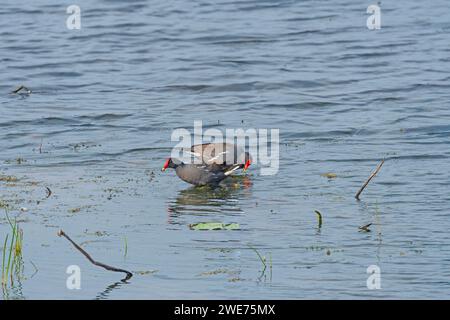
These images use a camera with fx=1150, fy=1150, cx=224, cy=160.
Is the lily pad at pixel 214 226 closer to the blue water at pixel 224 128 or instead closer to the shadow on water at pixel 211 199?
the blue water at pixel 224 128

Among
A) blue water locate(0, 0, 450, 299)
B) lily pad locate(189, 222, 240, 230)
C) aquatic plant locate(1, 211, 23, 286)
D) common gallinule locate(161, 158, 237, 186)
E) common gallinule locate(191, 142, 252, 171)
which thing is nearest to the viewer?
aquatic plant locate(1, 211, 23, 286)

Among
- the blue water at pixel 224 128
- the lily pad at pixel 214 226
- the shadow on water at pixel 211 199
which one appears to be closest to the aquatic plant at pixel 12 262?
the blue water at pixel 224 128

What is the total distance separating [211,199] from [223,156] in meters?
1.03

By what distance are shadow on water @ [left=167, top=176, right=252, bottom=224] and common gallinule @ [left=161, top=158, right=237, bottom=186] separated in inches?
3.9

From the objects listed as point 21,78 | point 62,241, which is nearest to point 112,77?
point 21,78

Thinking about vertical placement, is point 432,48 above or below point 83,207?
above

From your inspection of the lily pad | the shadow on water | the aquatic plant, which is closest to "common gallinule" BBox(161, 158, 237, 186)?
the shadow on water

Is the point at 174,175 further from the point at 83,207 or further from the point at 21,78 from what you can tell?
the point at 21,78

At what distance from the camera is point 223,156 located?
520 inches

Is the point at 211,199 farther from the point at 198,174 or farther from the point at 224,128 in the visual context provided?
the point at 224,128

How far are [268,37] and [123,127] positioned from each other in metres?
7.09

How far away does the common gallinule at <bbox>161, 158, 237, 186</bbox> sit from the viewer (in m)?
12.7

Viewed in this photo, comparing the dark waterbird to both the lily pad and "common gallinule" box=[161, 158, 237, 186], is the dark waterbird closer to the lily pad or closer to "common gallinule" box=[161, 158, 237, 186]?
"common gallinule" box=[161, 158, 237, 186]

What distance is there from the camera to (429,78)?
1912cm
